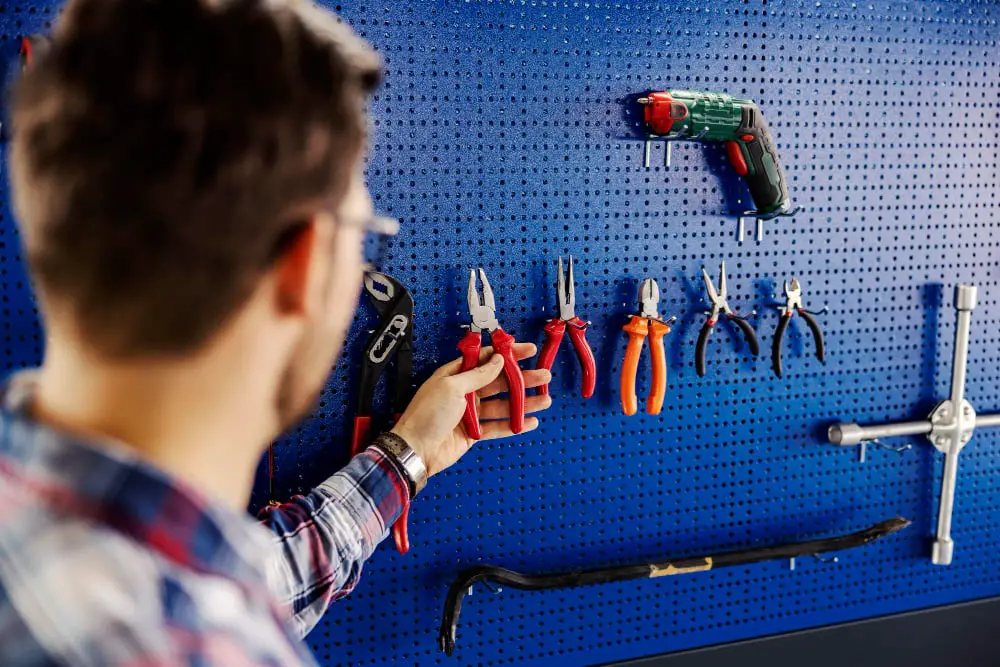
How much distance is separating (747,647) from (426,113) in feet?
4.03

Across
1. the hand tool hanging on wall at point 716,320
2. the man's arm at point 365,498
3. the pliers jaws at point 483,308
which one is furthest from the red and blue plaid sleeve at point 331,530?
the hand tool hanging on wall at point 716,320

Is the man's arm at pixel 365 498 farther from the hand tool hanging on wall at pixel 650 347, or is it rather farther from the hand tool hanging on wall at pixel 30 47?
the hand tool hanging on wall at pixel 30 47

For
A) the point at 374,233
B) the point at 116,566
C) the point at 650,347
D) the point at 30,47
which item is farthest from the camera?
the point at 650,347

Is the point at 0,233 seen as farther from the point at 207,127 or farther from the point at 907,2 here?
the point at 907,2

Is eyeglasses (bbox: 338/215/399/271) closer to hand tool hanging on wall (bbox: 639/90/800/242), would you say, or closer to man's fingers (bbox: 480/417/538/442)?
man's fingers (bbox: 480/417/538/442)

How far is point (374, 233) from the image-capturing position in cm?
111

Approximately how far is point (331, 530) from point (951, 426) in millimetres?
1312

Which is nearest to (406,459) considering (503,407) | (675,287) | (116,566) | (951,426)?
(503,407)

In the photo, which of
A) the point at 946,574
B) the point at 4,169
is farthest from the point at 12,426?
the point at 946,574

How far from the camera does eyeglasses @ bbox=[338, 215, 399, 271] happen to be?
66 centimetres

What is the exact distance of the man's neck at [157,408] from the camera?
55 cm

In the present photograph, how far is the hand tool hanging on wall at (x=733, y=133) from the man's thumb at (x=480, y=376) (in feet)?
1.53

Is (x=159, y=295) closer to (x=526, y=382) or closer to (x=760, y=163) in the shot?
→ (x=526, y=382)

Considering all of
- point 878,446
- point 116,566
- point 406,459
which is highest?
point 116,566
